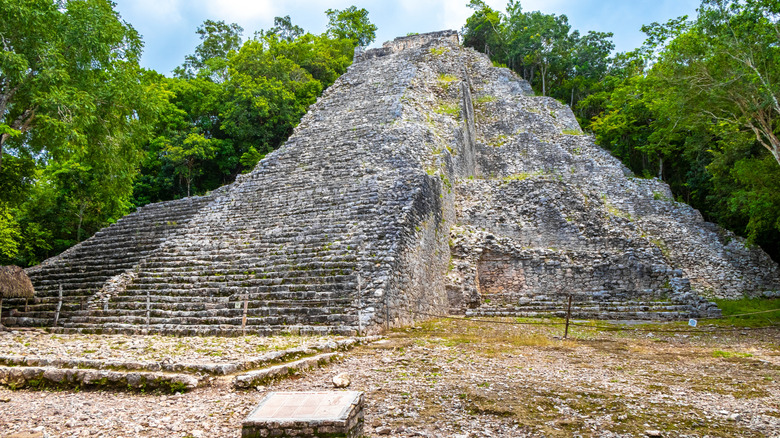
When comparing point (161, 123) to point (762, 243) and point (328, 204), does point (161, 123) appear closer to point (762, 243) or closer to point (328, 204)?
point (328, 204)

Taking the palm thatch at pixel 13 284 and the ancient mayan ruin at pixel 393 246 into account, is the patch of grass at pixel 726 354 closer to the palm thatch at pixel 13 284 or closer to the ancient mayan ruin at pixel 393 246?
the ancient mayan ruin at pixel 393 246

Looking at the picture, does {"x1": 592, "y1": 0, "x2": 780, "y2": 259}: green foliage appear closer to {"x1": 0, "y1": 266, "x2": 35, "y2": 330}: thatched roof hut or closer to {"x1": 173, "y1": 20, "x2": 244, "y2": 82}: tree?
{"x1": 0, "y1": 266, "x2": 35, "y2": 330}: thatched roof hut

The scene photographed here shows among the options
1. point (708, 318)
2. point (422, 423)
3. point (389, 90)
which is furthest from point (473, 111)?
point (422, 423)

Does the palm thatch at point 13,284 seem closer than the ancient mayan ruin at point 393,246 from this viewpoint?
Yes

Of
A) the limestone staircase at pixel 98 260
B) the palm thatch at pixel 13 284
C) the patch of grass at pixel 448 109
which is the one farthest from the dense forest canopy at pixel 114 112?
the patch of grass at pixel 448 109

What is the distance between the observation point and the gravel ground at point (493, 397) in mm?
3211

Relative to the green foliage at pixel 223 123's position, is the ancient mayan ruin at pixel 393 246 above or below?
below

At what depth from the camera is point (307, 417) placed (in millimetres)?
2699

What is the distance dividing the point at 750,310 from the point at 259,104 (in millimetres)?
18939

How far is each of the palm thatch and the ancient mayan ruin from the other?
674 mm

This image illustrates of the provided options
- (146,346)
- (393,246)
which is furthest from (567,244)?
(146,346)

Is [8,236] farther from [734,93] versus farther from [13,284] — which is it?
[734,93]

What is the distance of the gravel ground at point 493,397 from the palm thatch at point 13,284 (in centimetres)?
251

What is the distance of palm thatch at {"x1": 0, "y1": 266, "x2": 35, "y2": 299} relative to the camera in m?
8.36
